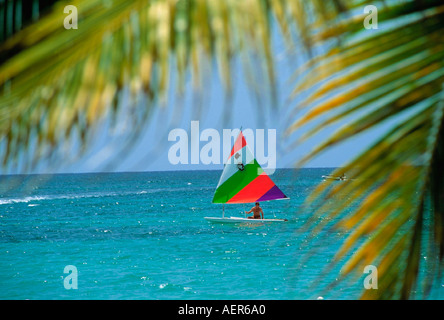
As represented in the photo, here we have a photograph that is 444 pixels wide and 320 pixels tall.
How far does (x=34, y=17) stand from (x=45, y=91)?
0.43 ft

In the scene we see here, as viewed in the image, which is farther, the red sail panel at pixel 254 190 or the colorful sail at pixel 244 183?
the red sail panel at pixel 254 190

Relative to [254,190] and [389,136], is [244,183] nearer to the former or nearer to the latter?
[254,190]

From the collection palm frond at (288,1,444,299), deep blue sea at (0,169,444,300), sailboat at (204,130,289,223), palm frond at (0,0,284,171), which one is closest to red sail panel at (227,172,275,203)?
sailboat at (204,130,289,223)

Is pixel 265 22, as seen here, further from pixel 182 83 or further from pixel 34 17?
pixel 34 17

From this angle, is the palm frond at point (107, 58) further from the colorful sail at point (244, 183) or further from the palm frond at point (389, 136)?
the colorful sail at point (244, 183)

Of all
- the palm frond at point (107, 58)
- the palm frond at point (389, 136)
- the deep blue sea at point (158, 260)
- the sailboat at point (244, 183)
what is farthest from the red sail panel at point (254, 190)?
the palm frond at point (107, 58)

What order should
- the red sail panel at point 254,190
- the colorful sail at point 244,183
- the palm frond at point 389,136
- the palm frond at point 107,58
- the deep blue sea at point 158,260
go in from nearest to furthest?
1. the palm frond at point 107,58
2. the palm frond at point 389,136
3. the deep blue sea at point 158,260
4. the colorful sail at point 244,183
5. the red sail panel at point 254,190

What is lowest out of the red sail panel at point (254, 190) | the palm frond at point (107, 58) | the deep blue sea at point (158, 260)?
the palm frond at point (107, 58)

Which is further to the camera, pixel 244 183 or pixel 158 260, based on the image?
pixel 244 183

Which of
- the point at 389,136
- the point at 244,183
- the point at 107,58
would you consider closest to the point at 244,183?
the point at 244,183

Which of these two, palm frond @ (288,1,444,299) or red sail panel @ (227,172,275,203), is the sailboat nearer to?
red sail panel @ (227,172,275,203)

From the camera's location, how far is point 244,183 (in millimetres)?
22484

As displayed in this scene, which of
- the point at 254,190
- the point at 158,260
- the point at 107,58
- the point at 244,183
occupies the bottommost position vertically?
the point at 107,58

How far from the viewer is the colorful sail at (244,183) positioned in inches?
848
